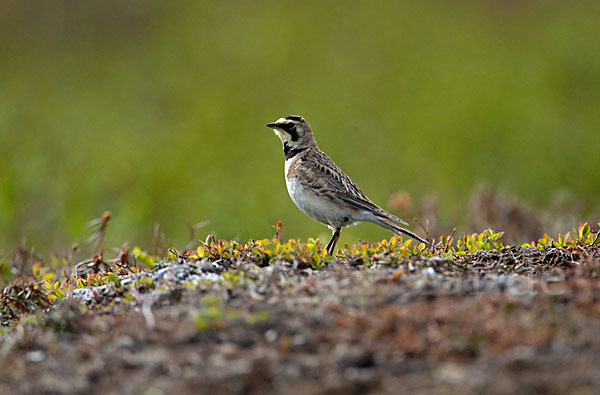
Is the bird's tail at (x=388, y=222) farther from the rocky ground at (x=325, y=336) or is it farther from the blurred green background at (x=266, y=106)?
the rocky ground at (x=325, y=336)

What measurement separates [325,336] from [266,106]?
1559 centimetres

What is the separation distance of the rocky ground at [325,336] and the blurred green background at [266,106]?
4.79 m

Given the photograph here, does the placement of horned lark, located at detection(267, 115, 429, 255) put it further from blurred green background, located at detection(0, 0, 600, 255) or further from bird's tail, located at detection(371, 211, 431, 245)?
blurred green background, located at detection(0, 0, 600, 255)

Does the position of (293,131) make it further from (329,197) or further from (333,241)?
(333,241)

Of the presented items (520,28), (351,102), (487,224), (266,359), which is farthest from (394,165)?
(266,359)

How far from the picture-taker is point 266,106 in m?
19.5

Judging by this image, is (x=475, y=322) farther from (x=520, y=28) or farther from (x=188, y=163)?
(x=520, y=28)

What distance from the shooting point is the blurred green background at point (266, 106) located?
43.4ft

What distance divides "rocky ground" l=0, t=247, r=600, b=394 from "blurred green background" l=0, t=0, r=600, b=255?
4.79 m

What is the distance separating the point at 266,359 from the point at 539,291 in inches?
66.5

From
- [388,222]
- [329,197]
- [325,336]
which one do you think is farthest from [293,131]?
[325,336]

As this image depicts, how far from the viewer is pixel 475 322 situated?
13.8 feet

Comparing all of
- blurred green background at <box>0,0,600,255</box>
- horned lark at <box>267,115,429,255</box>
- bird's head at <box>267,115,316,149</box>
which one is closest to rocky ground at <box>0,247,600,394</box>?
horned lark at <box>267,115,429,255</box>

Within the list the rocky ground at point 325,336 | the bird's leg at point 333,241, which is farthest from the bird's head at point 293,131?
the rocky ground at point 325,336
